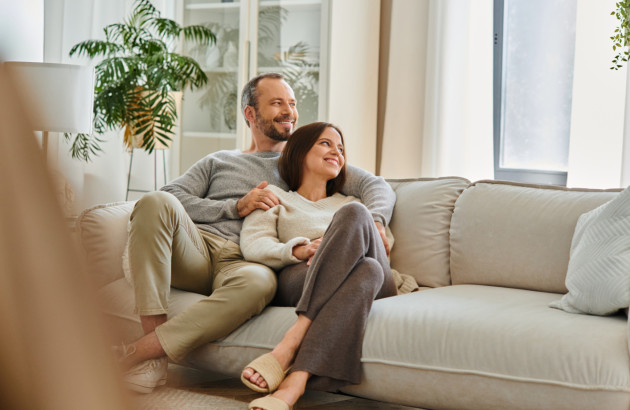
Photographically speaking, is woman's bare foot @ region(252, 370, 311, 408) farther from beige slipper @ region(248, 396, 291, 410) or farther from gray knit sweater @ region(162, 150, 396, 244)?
gray knit sweater @ region(162, 150, 396, 244)

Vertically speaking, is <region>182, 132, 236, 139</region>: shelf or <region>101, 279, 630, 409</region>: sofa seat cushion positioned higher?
<region>182, 132, 236, 139</region>: shelf

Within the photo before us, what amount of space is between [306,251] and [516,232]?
2.39ft

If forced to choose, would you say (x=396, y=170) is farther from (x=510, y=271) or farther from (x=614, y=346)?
(x=614, y=346)

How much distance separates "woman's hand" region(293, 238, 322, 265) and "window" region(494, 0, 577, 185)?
182cm

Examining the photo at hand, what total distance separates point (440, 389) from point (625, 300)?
540 millimetres

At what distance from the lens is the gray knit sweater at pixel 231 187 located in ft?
8.45

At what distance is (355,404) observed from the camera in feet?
7.55

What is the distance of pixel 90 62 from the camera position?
3744 millimetres

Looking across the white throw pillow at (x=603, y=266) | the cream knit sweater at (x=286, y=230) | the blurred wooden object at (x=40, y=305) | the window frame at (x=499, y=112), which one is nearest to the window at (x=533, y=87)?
the window frame at (x=499, y=112)

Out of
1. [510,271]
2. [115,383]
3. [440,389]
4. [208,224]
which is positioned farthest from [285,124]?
[115,383]

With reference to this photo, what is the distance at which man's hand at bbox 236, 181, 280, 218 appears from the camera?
2510mm

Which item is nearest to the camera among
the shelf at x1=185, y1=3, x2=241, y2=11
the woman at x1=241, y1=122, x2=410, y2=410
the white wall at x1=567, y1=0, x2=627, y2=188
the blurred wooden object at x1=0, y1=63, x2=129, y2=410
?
the blurred wooden object at x1=0, y1=63, x2=129, y2=410

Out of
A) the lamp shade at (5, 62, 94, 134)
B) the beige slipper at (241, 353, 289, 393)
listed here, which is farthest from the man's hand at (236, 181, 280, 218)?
the lamp shade at (5, 62, 94, 134)

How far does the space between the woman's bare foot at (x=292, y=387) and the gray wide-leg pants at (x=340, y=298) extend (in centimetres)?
2
